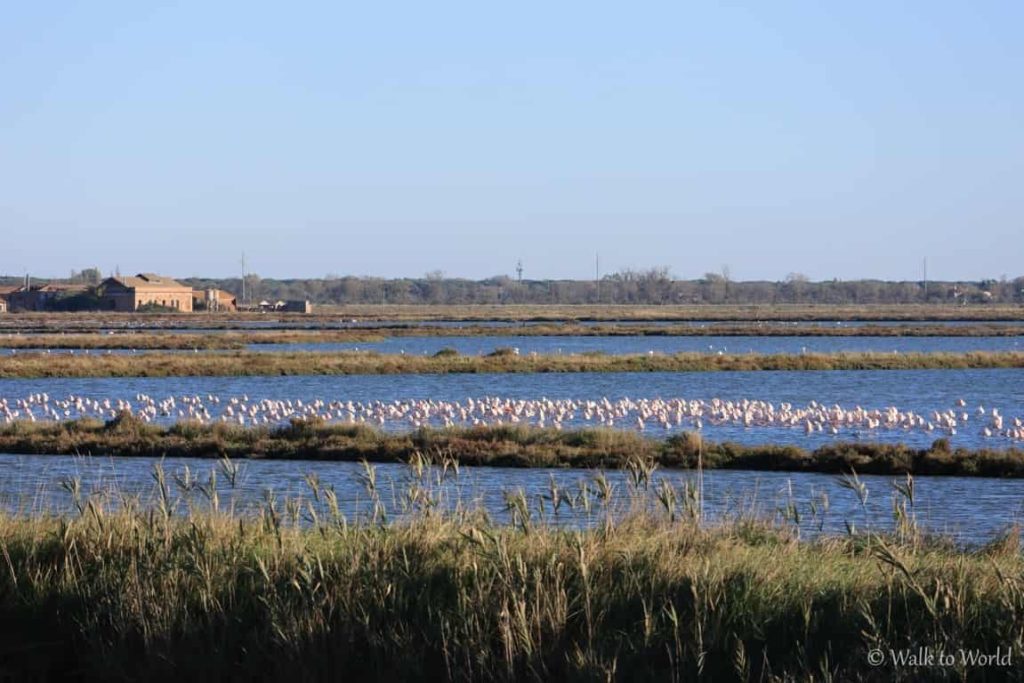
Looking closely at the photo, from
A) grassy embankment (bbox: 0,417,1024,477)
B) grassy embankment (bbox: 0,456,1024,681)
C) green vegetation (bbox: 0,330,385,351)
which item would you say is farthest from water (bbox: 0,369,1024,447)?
grassy embankment (bbox: 0,456,1024,681)

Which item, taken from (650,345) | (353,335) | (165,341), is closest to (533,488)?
(165,341)

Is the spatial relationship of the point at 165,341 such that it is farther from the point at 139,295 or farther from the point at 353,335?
the point at 139,295

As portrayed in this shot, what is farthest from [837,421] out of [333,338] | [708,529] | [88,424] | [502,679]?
[333,338]

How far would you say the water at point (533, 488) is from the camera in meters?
16.1

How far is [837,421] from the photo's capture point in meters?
31.1

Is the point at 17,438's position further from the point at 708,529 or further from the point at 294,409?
the point at 708,529

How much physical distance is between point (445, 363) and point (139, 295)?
94.0 m

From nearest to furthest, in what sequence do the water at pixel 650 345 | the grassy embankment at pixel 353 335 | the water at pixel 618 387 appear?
the water at pixel 618 387 → the grassy embankment at pixel 353 335 → the water at pixel 650 345

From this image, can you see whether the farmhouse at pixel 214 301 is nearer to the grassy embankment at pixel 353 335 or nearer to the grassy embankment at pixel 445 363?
the grassy embankment at pixel 353 335

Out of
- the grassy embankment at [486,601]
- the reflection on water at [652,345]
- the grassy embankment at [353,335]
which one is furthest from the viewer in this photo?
the reflection on water at [652,345]

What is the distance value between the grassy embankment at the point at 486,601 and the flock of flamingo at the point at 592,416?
63.3 feet

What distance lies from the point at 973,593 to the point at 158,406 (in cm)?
3197

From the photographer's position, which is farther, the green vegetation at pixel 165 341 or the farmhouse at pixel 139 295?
the farmhouse at pixel 139 295

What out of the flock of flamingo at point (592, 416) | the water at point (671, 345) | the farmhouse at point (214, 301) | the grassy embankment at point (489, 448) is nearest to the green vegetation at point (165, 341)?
the water at point (671, 345)
